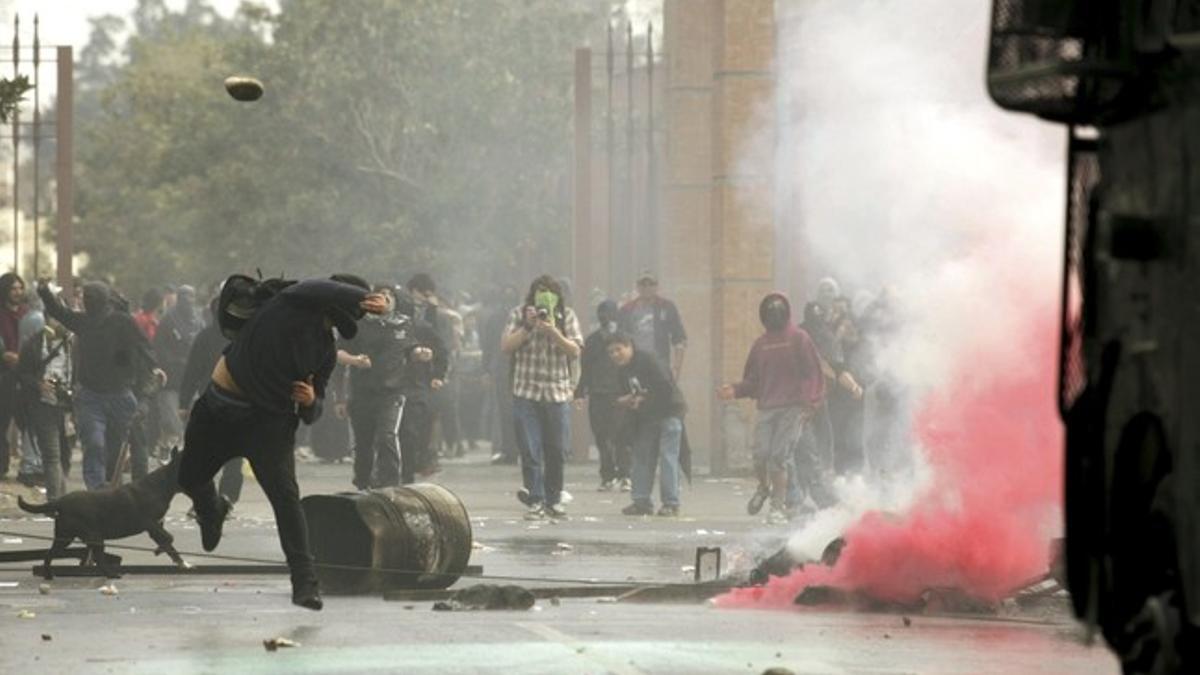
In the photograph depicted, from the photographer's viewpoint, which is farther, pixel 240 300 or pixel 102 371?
pixel 102 371

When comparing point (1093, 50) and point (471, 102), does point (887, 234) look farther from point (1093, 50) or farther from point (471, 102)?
point (471, 102)

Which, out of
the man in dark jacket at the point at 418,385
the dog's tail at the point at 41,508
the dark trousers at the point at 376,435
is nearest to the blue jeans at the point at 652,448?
the man in dark jacket at the point at 418,385

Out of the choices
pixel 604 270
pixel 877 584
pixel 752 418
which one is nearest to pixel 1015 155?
pixel 877 584

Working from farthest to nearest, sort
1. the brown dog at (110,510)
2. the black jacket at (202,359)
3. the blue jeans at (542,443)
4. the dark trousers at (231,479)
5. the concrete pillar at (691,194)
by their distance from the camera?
the concrete pillar at (691,194)
the blue jeans at (542,443)
the dark trousers at (231,479)
the black jacket at (202,359)
the brown dog at (110,510)

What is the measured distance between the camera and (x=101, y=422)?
22.7 m

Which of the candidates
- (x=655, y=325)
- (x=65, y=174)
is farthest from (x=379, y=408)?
(x=65, y=174)

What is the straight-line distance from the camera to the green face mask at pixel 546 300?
950 inches

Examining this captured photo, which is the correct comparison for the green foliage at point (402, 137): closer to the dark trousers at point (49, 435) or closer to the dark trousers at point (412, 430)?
the dark trousers at point (412, 430)

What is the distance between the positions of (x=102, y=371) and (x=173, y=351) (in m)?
7.36

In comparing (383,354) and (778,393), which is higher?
(383,354)

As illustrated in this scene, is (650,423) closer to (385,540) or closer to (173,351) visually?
(173,351)

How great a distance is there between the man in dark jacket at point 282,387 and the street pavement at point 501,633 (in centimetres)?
55

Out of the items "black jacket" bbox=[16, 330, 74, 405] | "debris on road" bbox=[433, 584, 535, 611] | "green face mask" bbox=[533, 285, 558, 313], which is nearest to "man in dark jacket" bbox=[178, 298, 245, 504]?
"black jacket" bbox=[16, 330, 74, 405]

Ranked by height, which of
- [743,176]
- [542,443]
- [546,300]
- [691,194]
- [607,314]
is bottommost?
[542,443]
